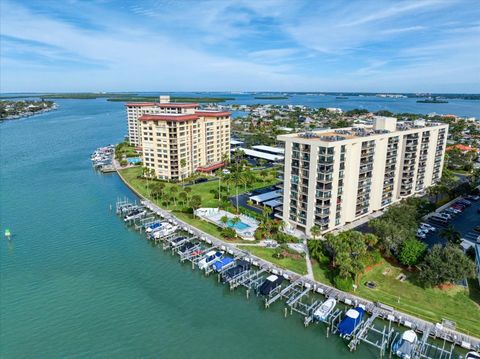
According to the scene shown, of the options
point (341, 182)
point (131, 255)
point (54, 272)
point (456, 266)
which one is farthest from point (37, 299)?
point (456, 266)

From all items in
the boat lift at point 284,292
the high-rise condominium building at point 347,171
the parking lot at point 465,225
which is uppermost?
the high-rise condominium building at point 347,171

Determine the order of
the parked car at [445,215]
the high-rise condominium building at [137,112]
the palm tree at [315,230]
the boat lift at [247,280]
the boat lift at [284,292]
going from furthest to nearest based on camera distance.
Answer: the high-rise condominium building at [137,112], the parked car at [445,215], the palm tree at [315,230], the boat lift at [247,280], the boat lift at [284,292]

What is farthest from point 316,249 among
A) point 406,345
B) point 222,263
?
point 406,345

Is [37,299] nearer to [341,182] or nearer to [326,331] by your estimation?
[326,331]

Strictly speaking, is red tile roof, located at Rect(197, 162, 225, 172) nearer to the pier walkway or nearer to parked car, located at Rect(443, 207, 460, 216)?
the pier walkway

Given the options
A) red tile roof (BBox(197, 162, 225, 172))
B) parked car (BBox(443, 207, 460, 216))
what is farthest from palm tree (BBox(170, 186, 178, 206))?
parked car (BBox(443, 207, 460, 216))

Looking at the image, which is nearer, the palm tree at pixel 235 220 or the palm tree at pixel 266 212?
the palm tree at pixel 266 212

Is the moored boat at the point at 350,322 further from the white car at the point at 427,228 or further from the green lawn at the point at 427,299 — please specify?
the white car at the point at 427,228

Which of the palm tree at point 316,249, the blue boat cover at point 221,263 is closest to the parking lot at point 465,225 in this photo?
the palm tree at point 316,249

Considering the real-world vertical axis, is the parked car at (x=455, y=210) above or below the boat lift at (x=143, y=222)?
above
